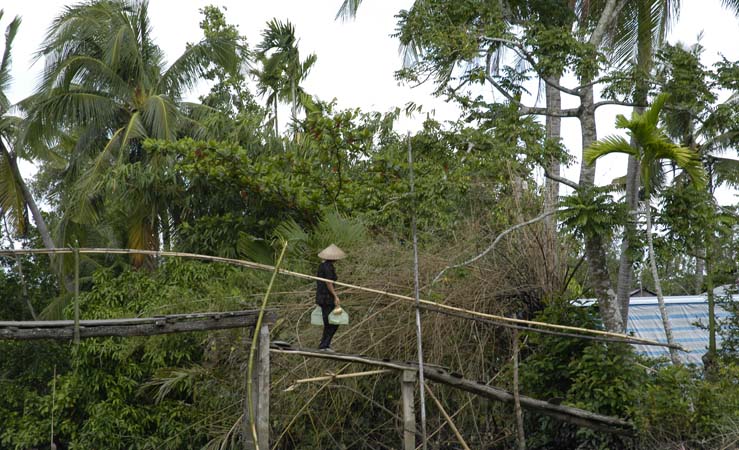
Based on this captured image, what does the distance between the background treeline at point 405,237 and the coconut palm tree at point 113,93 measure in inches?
2.2

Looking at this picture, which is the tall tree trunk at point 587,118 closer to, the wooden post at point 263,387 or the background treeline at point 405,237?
the background treeline at point 405,237

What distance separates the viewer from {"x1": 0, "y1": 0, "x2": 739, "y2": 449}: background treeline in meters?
10.5

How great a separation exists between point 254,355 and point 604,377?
3871mm

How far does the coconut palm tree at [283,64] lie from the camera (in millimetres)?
16719

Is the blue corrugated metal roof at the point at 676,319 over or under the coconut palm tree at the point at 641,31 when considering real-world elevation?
under

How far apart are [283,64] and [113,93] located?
3.12 m

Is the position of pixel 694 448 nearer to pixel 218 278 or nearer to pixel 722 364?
pixel 722 364

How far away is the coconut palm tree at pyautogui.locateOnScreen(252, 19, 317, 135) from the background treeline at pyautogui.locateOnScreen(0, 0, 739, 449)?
0.21 ft

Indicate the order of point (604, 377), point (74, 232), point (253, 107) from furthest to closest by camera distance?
1. point (253, 107)
2. point (74, 232)
3. point (604, 377)

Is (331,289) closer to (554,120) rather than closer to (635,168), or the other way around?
(635,168)

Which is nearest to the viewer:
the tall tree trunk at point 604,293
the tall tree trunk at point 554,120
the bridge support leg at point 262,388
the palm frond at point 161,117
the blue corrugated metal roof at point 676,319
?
the bridge support leg at point 262,388

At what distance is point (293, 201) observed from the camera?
13.8 metres

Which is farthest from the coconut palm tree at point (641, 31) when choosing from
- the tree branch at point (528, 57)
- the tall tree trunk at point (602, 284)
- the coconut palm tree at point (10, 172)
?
the coconut palm tree at point (10, 172)

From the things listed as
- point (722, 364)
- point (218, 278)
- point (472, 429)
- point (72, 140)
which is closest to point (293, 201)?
point (218, 278)
